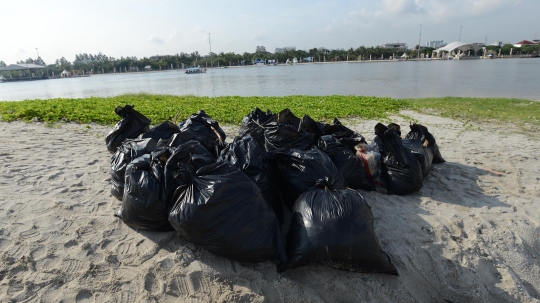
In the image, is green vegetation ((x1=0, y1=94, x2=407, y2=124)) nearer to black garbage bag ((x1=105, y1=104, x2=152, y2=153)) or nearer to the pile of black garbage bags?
black garbage bag ((x1=105, y1=104, x2=152, y2=153))

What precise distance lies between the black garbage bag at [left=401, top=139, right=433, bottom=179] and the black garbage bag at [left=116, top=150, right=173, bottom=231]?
292 cm

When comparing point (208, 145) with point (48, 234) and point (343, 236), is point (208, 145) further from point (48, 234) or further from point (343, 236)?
point (343, 236)

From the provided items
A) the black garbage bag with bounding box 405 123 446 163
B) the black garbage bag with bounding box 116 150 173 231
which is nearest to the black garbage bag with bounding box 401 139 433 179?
the black garbage bag with bounding box 405 123 446 163

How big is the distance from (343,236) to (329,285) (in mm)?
367

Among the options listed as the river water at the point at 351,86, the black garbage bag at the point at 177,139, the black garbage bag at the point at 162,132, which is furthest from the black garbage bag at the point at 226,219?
the river water at the point at 351,86

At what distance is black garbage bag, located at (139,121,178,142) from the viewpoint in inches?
158

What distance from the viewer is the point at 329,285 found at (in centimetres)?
224

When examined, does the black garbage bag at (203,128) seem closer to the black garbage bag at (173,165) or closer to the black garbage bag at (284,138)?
the black garbage bag at (284,138)

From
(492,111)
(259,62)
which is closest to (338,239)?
(492,111)

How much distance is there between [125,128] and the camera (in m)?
4.54

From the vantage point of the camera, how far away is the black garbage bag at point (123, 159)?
3008mm

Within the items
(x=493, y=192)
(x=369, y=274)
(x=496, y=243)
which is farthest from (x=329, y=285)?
(x=493, y=192)

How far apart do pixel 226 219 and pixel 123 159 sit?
1.46 meters

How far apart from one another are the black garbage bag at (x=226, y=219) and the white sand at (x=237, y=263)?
0.16 metres
